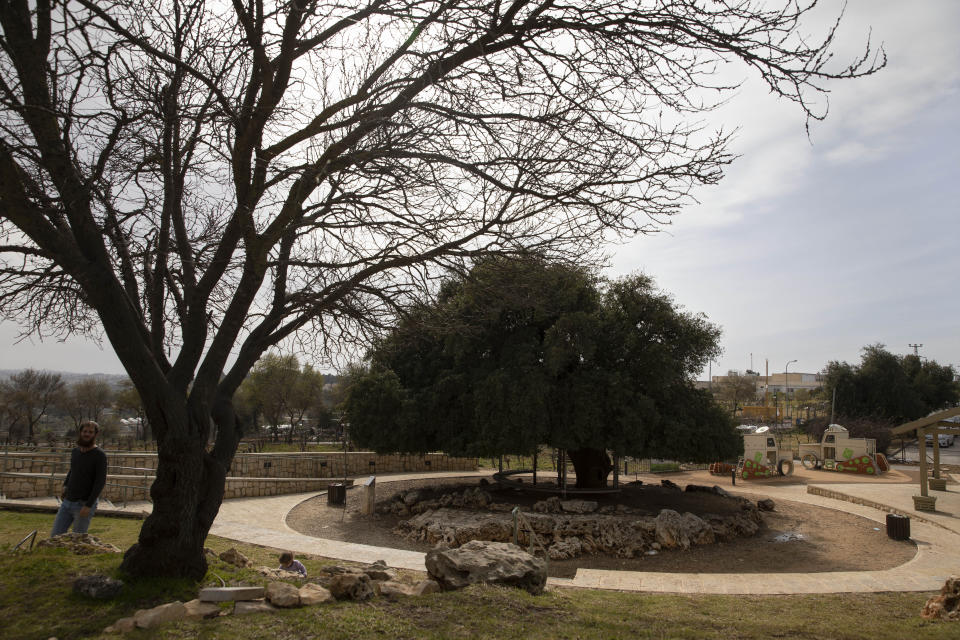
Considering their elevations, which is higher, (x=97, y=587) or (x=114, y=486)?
(x=97, y=587)

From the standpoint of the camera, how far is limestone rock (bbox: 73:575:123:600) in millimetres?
5301

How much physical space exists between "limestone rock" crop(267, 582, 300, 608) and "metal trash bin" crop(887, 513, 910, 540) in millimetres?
13133

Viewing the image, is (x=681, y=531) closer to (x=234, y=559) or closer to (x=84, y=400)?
(x=234, y=559)

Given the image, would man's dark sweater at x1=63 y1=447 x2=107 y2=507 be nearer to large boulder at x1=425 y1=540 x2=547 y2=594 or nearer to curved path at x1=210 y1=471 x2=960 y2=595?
large boulder at x1=425 y1=540 x2=547 y2=594

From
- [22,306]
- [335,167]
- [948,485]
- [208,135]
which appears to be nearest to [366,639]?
[335,167]

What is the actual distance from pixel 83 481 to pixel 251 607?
322 cm

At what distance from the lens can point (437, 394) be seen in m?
15.9

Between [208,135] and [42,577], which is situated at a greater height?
[208,135]

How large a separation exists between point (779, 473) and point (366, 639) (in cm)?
2690

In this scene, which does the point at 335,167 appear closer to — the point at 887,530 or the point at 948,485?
the point at 887,530

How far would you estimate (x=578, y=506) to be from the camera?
49.5 ft

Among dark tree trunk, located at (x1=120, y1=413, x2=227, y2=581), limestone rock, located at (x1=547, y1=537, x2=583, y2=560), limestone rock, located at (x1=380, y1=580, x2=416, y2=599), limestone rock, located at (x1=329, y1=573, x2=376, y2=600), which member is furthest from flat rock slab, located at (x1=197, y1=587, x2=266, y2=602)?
limestone rock, located at (x1=547, y1=537, x2=583, y2=560)

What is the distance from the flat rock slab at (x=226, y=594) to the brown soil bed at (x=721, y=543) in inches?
255

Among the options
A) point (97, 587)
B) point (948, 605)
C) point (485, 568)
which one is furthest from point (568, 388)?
point (97, 587)
